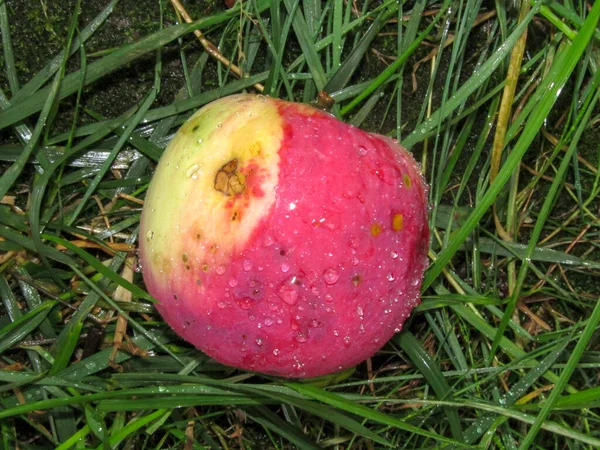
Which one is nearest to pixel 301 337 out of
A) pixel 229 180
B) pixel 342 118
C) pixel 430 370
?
pixel 229 180

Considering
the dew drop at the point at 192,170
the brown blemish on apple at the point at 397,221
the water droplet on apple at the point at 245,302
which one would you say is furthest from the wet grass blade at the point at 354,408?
the dew drop at the point at 192,170

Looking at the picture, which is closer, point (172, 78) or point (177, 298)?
point (177, 298)

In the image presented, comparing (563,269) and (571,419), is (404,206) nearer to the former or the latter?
(563,269)

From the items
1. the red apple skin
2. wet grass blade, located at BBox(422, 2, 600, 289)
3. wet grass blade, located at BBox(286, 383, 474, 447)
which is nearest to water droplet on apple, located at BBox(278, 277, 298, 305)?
the red apple skin

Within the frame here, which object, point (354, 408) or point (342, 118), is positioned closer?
point (354, 408)

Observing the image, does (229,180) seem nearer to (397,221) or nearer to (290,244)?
(290,244)

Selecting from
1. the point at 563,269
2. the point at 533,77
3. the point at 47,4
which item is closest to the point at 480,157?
the point at 533,77
